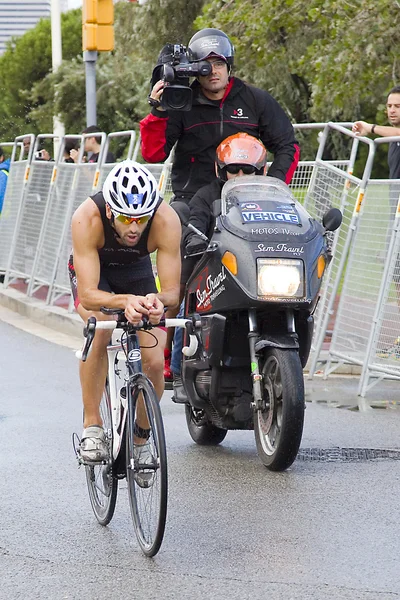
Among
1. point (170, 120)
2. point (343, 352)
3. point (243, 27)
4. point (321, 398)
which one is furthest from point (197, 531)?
point (243, 27)

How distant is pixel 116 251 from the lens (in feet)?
21.4

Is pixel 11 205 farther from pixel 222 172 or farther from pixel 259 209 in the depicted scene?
pixel 259 209

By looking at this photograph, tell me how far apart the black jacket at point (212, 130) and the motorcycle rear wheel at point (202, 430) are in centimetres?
138

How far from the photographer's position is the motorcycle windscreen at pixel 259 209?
24.2ft

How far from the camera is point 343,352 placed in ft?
36.7

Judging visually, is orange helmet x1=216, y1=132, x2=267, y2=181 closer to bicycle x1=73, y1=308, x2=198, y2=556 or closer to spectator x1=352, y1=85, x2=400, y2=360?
bicycle x1=73, y1=308, x2=198, y2=556

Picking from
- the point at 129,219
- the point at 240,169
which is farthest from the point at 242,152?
the point at 129,219

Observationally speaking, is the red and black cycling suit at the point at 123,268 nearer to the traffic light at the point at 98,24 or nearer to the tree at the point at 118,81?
the traffic light at the point at 98,24

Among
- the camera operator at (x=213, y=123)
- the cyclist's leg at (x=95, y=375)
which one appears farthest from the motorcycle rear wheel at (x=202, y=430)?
the cyclist's leg at (x=95, y=375)

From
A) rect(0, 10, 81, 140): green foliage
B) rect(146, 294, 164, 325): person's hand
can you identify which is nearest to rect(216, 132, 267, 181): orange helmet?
rect(146, 294, 164, 325): person's hand

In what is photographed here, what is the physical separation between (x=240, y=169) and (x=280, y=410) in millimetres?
1575

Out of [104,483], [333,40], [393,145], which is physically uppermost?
[393,145]

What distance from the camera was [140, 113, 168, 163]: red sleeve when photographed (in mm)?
8461

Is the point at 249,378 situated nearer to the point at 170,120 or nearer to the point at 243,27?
the point at 170,120
